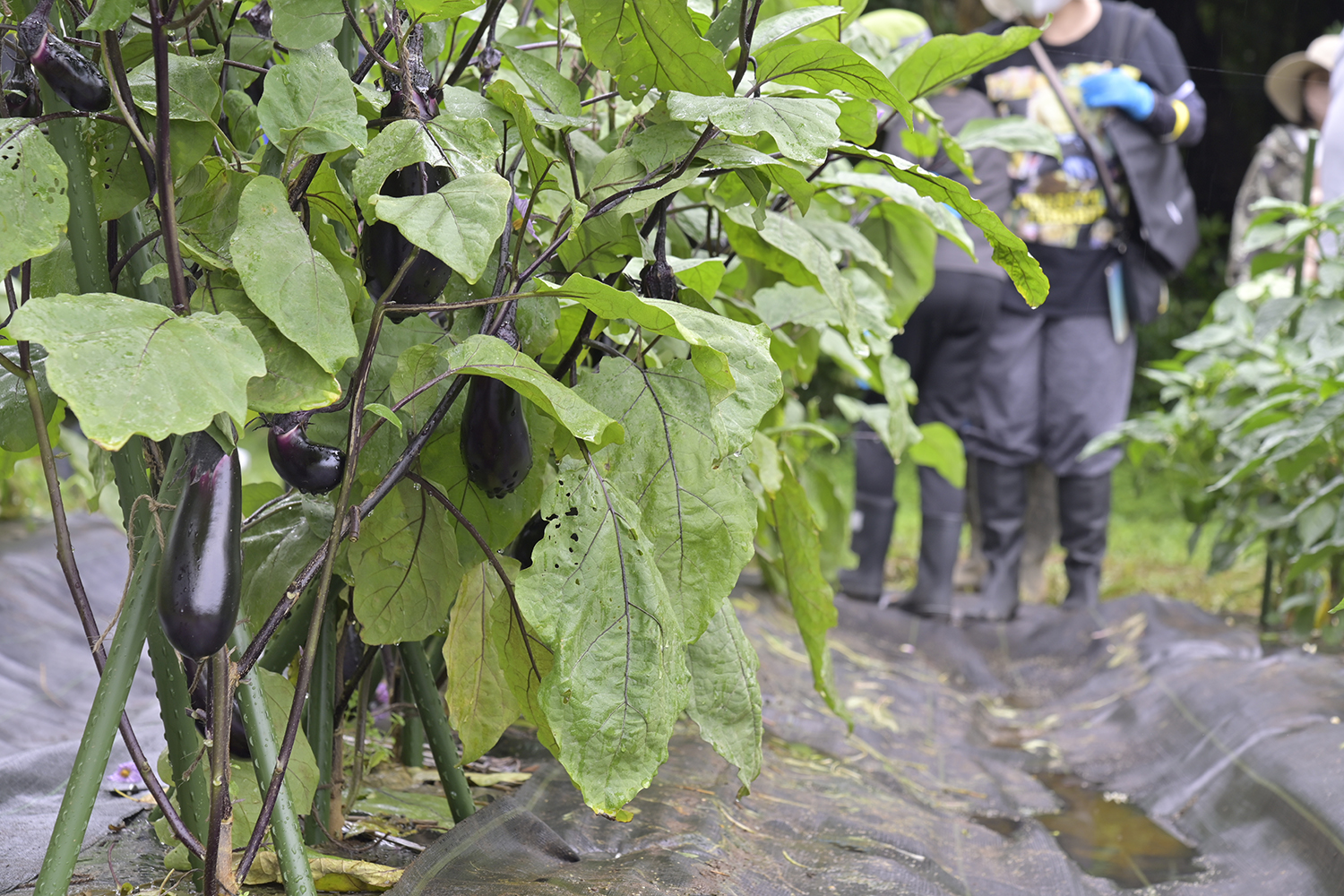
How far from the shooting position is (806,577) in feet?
3.12

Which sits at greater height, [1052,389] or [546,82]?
[546,82]

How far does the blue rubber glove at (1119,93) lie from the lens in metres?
3.38

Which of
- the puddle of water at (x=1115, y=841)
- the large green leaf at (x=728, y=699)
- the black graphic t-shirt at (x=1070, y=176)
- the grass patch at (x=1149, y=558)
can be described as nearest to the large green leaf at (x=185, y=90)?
the large green leaf at (x=728, y=699)

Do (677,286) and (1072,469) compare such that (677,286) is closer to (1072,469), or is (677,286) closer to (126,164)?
(126,164)

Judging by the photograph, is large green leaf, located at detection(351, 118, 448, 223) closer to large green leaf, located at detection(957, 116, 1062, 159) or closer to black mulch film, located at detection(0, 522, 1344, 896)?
black mulch film, located at detection(0, 522, 1344, 896)

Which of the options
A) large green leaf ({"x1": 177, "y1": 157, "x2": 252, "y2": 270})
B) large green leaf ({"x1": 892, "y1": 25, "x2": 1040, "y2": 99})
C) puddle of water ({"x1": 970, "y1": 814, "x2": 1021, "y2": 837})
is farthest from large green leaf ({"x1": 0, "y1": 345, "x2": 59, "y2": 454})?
puddle of water ({"x1": 970, "y1": 814, "x2": 1021, "y2": 837})

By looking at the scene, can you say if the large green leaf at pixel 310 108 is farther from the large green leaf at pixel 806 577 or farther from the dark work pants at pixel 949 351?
the dark work pants at pixel 949 351

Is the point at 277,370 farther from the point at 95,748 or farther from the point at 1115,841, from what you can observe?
the point at 1115,841

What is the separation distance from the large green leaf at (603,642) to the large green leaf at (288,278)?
176 millimetres

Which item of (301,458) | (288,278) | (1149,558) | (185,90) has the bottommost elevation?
(1149,558)

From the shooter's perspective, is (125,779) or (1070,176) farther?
(1070,176)

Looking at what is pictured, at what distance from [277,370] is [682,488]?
0.89 feet

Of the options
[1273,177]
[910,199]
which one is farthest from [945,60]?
[1273,177]

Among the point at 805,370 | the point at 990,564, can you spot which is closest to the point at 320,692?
the point at 805,370
